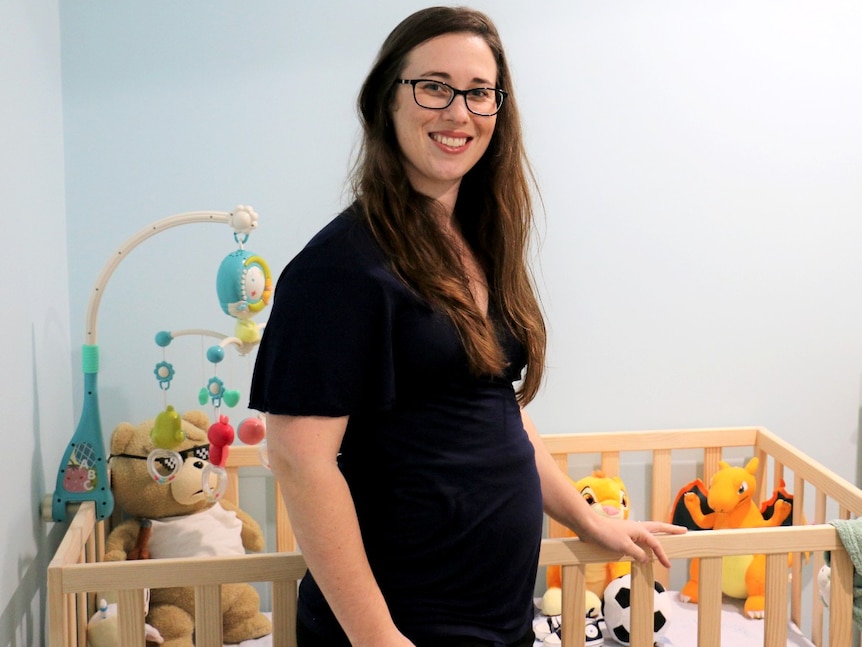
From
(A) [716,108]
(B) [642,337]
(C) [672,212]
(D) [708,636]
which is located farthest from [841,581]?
(A) [716,108]

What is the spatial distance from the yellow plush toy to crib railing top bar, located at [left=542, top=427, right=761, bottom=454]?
70 mm

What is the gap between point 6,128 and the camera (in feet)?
4.96

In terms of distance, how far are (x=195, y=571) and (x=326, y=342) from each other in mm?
547

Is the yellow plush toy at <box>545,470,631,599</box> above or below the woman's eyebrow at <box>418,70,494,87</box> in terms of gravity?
below

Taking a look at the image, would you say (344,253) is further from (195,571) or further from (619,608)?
(619,608)

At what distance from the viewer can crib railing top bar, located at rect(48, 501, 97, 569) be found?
1.33 m

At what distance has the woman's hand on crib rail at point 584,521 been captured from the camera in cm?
127

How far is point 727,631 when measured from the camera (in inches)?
74.1

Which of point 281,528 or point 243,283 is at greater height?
point 243,283

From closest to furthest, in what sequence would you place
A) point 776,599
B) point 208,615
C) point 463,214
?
point 463,214, point 208,615, point 776,599

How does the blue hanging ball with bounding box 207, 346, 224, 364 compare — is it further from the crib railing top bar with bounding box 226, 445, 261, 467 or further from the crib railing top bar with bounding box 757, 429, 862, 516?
the crib railing top bar with bounding box 757, 429, 862, 516

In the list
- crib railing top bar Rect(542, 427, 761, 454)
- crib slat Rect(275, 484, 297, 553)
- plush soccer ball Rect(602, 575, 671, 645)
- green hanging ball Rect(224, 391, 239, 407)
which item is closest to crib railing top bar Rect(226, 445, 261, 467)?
crib slat Rect(275, 484, 297, 553)

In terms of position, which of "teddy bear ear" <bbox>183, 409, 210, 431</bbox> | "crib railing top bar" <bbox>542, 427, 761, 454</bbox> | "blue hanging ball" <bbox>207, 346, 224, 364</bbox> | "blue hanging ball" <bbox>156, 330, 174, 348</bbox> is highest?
"blue hanging ball" <bbox>156, 330, 174, 348</bbox>

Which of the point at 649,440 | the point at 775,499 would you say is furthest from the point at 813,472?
the point at 649,440
